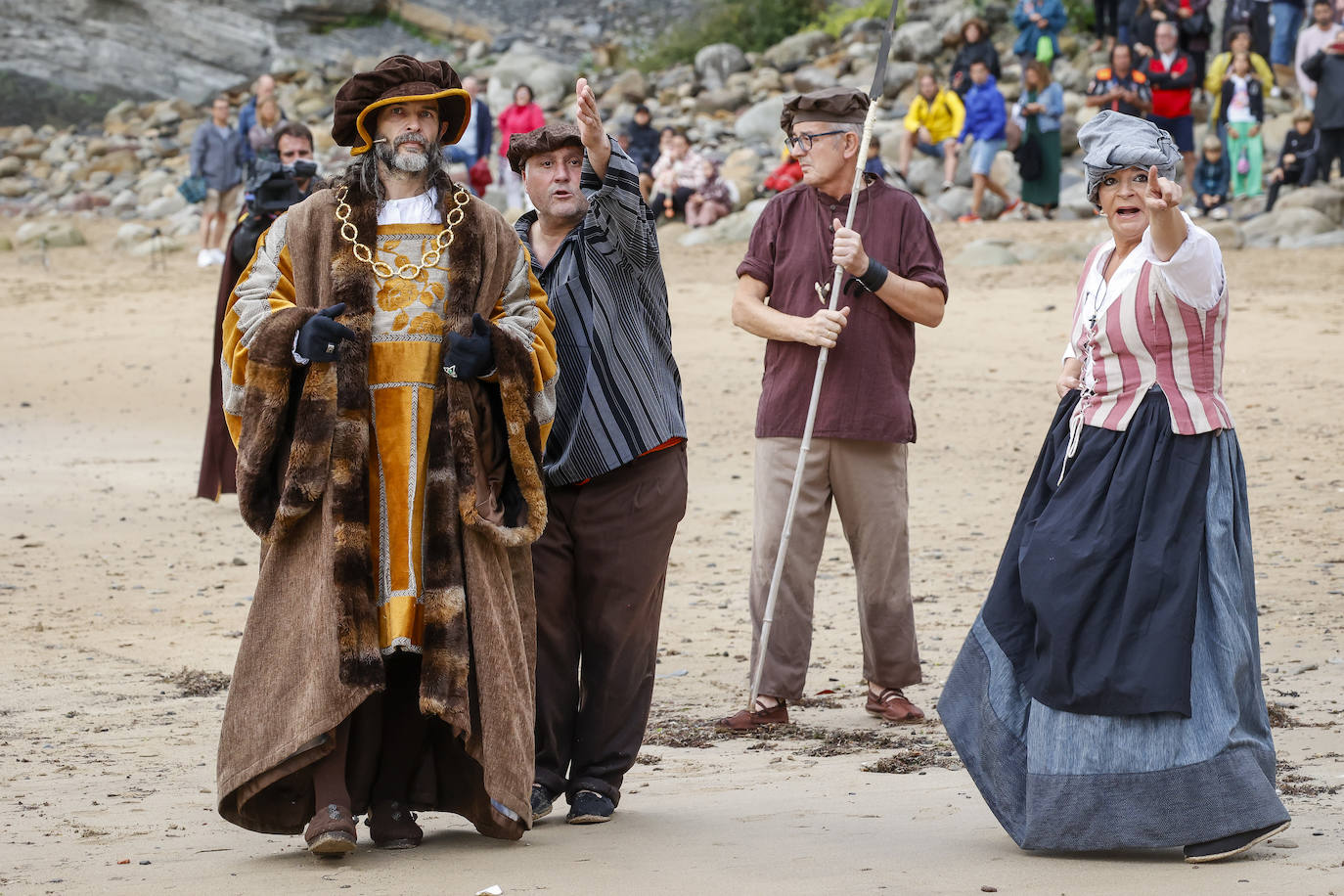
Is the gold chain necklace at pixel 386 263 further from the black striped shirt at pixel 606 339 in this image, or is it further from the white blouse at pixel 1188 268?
the white blouse at pixel 1188 268

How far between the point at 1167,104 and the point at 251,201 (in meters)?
11.3

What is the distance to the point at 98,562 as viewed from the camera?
9047 mm

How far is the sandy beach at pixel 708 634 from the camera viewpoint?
423 centimetres

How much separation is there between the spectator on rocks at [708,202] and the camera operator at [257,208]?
1092cm

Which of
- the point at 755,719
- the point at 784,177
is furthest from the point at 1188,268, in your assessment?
the point at 784,177

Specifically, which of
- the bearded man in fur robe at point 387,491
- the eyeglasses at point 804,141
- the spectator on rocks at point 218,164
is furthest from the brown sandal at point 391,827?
the spectator on rocks at point 218,164

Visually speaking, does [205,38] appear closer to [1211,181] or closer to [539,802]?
[1211,181]

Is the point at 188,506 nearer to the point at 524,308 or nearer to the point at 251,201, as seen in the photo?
the point at 251,201

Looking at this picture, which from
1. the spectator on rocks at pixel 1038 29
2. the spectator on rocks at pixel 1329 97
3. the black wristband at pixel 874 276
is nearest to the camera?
the black wristband at pixel 874 276

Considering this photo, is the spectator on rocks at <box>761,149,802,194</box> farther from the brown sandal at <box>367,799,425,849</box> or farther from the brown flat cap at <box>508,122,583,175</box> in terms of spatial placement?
the brown sandal at <box>367,799,425,849</box>

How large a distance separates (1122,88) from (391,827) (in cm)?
1482

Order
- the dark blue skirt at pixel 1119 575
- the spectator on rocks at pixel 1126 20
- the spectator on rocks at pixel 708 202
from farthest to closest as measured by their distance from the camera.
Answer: the spectator on rocks at pixel 1126 20
the spectator on rocks at pixel 708 202
the dark blue skirt at pixel 1119 575

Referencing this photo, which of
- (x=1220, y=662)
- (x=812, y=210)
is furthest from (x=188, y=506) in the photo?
(x=1220, y=662)

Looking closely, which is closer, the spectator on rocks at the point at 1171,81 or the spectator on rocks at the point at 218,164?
the spectator on rocks at the point at 1171,81
